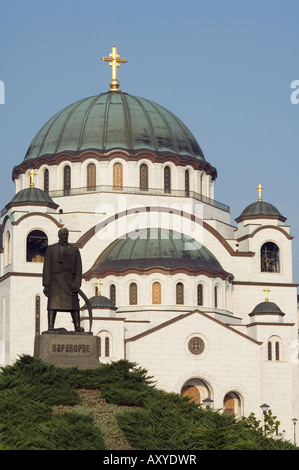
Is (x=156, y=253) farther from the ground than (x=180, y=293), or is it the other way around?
(x=156, y=253)

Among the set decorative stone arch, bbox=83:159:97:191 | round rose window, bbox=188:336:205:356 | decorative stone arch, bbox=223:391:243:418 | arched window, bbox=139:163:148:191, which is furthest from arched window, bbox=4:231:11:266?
decorative stone arch, bbox=223:391:243:418

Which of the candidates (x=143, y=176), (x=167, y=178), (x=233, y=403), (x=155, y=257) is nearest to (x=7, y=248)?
(x=155, y=257)

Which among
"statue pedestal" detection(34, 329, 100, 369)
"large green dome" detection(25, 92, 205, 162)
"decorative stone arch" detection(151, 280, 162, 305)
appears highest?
"large green dome" detection(25, 92, 205, 162)

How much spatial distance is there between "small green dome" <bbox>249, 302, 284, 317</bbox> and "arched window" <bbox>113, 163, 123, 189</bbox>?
11122mm

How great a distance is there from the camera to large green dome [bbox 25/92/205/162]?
6875 cm

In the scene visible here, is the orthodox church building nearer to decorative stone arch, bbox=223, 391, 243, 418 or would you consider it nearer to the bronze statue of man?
decorative stone arch, bbox=223, 391, 243, 418

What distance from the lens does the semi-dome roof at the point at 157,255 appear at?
61.2 m

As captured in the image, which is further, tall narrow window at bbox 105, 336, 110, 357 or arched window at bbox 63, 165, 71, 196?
arched window at bbox 63, 165, 71, 196

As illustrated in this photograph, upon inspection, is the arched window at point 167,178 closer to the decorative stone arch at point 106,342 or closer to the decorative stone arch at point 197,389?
the decorative stone arch at point 106,342

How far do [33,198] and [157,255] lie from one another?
24.8ft

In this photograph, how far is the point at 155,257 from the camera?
61.8 m

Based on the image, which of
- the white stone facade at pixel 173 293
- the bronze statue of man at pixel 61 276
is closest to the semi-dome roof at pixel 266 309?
the white stone facade at pixel 173 293

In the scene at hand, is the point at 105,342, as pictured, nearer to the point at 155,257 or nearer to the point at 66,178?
the point at 155,257
